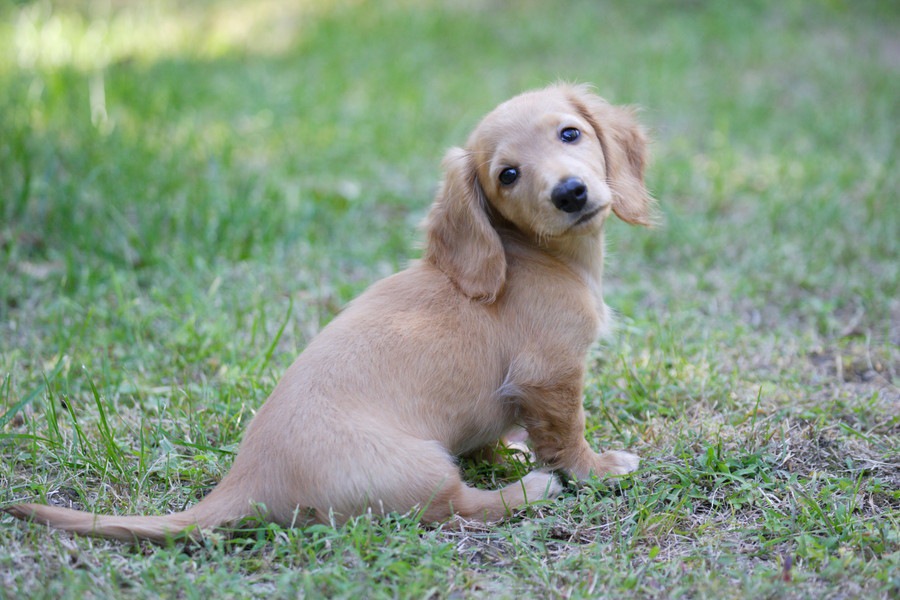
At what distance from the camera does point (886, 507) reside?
2.80m

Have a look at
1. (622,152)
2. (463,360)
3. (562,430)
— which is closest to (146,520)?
(463,360)

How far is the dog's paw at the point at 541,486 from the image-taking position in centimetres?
286

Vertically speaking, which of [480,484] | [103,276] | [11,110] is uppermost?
[11,110]

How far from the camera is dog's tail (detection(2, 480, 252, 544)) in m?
2.52

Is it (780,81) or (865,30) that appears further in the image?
(865,30)

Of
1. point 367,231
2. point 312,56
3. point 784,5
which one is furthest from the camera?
point 784,5

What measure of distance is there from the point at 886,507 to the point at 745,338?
1.36m

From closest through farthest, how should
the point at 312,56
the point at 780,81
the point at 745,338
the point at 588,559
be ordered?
1. the point at 588,559
2. the point at 745,338
3. the point at 780,81
4. the point at 312,56

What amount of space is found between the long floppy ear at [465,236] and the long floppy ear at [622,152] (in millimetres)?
504

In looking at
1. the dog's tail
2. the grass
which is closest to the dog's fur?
the dog's tail

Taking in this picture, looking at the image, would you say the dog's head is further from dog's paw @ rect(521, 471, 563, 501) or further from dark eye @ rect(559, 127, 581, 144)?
dog's paw @ rect(521, 471, 563, 501)

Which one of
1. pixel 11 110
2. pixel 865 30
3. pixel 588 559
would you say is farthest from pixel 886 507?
pixel 865 30

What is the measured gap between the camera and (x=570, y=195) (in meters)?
2.85

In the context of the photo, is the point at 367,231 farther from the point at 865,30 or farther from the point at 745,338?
the point at 865,30
